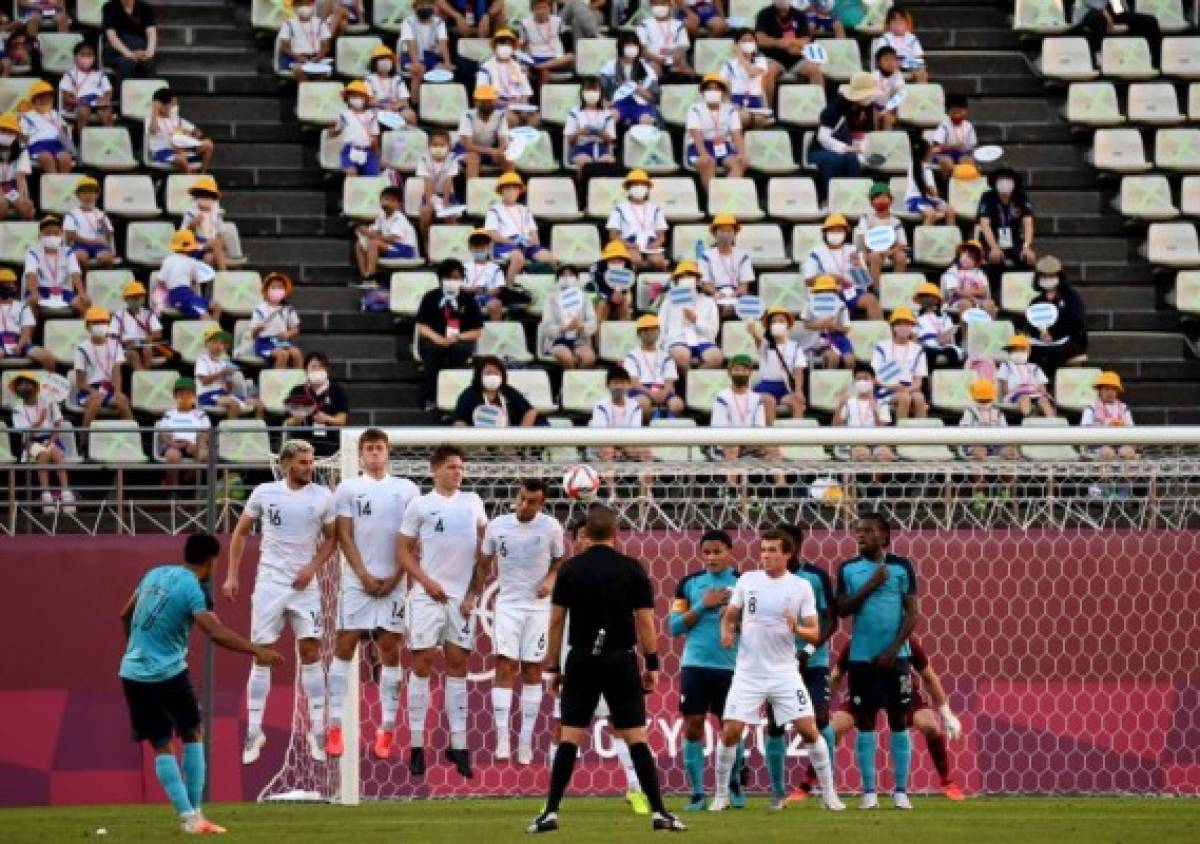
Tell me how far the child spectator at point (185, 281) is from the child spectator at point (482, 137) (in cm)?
303

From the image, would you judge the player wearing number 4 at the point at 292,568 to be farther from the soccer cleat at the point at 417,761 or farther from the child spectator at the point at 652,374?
the child spectator at the point at 652,374

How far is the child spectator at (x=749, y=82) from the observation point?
3019cm

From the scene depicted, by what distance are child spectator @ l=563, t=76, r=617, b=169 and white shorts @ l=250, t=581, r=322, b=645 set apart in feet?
29.0

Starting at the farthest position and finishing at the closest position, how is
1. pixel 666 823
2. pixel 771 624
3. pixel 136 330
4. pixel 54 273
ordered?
pixel 54 273
pixel 136 330
pixel 771 624
pixel 666 823

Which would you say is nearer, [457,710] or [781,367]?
[457,710]

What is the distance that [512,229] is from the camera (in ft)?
93.4

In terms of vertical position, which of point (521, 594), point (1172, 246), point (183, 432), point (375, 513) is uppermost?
point (1172, 246)

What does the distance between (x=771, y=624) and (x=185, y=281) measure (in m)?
10.2

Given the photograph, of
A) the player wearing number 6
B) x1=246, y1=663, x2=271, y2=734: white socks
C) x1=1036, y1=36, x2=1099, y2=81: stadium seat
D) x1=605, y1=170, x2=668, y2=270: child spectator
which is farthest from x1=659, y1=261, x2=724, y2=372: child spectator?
the player wearing number 6

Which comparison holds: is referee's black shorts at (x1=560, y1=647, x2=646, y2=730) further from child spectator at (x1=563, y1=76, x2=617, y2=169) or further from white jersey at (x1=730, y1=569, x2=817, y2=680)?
child spectator at (x1=563, y1=76, x2=617, y2=169)

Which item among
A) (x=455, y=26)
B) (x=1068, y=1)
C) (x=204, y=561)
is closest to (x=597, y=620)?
(x=204, y=561)

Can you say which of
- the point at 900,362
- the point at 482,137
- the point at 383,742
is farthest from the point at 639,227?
the point at 383,742

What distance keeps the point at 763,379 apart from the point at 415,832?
10011 mm

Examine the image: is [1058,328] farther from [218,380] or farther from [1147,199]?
[218,380]
